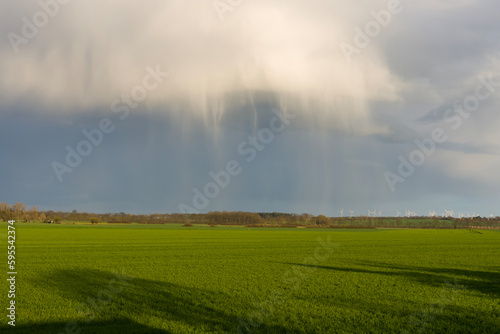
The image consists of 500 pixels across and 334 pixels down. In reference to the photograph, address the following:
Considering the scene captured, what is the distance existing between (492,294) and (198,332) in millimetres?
16023

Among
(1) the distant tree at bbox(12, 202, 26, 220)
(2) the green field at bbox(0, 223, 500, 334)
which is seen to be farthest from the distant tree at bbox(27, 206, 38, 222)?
(2) the green field at bbox(0, 223, 500, 334)

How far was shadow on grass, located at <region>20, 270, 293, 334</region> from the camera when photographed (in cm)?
1420

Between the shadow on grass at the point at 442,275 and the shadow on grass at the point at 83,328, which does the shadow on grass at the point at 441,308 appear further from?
the shadow on grass at the point at 83,328

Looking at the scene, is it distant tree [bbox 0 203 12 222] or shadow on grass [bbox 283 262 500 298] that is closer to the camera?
shadow on grass [bbox 283 262 500 298]

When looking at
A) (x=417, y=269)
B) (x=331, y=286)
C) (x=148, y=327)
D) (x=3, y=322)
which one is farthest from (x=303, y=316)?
(x=417, y=269)

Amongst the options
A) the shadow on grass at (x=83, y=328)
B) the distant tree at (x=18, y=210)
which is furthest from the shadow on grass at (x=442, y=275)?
the distant tree at (x=18, y=210)

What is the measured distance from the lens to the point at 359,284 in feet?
78.5

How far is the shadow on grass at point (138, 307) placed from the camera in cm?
1420

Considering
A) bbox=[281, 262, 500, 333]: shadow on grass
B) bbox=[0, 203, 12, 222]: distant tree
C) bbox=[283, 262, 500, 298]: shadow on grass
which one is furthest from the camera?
bbox=[0, 203, 12, 222]: distant tree

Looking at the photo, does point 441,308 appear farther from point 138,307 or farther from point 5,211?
point 5,211

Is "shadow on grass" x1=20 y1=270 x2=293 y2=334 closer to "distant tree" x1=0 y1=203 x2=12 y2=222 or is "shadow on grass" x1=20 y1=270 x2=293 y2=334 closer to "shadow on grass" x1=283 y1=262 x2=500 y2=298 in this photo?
"shadow on grass" x1=283 y1=262 x2=500 y2=298

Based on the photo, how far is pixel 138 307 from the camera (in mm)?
17094

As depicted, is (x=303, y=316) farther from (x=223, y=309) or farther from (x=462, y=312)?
(x=462, y=312)

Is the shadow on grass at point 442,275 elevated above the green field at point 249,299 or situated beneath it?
elevated above
